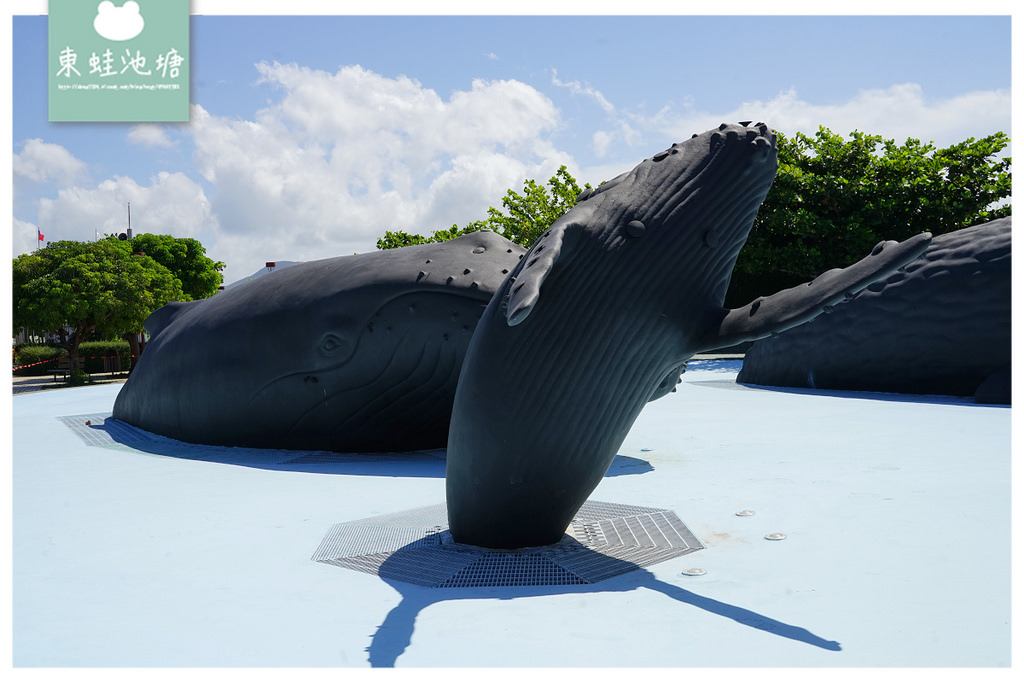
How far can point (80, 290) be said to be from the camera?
24625mm

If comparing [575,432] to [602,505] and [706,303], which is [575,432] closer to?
[706,303]

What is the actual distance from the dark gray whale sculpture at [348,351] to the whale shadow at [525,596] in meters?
3.99

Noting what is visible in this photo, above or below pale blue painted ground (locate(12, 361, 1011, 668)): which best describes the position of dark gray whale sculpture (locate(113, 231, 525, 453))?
above

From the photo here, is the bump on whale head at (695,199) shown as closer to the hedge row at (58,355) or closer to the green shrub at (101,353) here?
the hedge row at (58,355)

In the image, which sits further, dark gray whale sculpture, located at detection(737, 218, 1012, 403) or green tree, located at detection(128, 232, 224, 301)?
green tree, located at detection(128, 232, 224, 301)

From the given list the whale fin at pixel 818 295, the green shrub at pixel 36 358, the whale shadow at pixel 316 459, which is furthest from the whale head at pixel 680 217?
the green shrub at pixel 36 358

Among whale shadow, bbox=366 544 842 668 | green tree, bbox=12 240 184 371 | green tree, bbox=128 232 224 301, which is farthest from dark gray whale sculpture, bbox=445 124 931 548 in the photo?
green tree, bbox=128 232 224 301

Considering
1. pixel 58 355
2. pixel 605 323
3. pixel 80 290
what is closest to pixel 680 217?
pixel 605 323

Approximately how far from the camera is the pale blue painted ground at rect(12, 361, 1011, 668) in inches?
130

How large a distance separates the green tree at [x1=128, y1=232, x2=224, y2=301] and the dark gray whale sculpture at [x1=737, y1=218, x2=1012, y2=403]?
36570 mm

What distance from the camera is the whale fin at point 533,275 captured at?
3.23 m

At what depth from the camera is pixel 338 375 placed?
8.50 metres

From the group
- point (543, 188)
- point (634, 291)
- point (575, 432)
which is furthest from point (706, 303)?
point (543, 188)

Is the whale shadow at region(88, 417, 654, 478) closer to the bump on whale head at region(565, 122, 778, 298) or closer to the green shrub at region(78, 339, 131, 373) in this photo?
the bump on whale head at region(565, 122, 778, 298)
